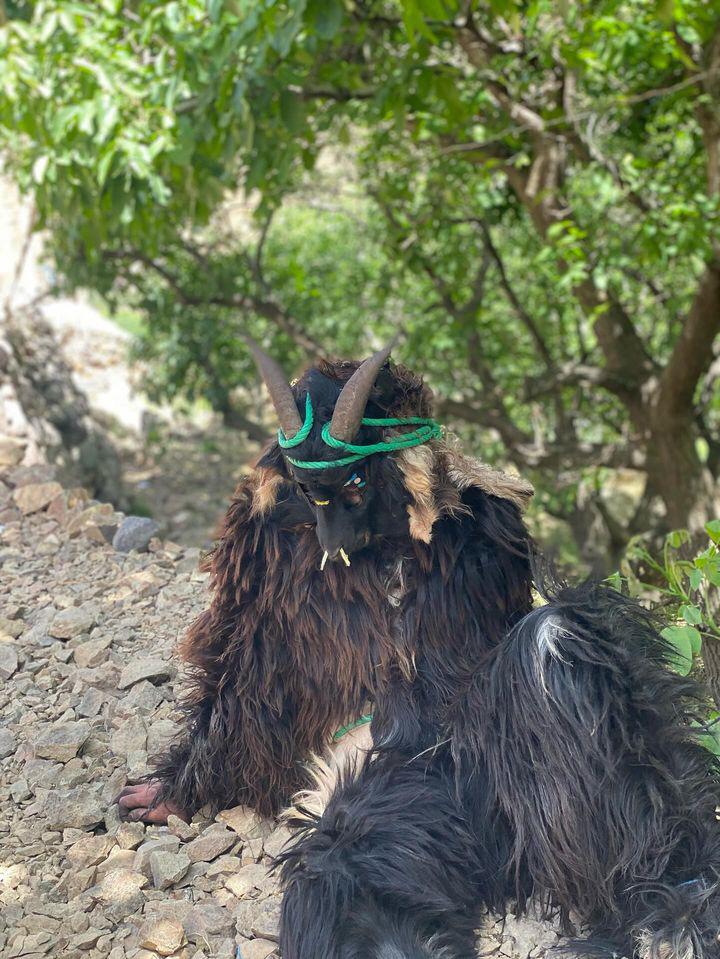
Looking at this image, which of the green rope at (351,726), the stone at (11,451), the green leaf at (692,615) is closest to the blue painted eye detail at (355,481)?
the green rope at (351,726)

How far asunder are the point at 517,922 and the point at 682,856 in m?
0.41

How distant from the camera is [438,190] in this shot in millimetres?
7191

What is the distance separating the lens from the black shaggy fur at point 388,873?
2078 millimetres

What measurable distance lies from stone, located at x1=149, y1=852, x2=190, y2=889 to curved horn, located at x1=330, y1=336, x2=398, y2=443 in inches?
43.0

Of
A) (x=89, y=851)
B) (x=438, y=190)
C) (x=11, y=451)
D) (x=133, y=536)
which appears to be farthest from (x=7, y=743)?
(x=438, y=190)

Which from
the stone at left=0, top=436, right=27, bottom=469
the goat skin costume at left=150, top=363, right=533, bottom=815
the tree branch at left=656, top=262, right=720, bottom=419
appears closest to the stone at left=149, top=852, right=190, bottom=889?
the goat skin costume at left=150, top=363, right=533, bottom=815

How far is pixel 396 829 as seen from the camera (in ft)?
7.45

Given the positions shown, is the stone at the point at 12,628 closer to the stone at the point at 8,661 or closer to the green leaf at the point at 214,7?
the stone at the point at 8,661

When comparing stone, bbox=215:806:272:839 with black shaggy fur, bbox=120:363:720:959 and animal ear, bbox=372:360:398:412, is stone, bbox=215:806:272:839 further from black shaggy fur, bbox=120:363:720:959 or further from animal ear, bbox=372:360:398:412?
animal ear, bbox=372:360:398:412

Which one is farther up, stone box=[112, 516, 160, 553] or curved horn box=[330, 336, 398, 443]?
curved horn box=[330, 336, 398, 443]

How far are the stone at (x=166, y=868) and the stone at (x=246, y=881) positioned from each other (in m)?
0.11

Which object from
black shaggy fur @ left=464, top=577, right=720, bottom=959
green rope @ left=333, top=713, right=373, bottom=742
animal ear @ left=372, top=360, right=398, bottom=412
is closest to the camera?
black shaggy fur @ left=464, top=577, right=720, bottom=959

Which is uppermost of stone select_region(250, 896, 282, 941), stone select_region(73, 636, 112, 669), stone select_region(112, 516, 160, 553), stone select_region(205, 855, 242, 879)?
stone select_region(112, 516, 160, 553)

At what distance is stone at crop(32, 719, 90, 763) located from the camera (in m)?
2.94
